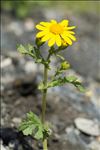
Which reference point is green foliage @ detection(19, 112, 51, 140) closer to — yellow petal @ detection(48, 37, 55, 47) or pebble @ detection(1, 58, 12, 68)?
yellow petal @ detection(48, 37, 55, 47)

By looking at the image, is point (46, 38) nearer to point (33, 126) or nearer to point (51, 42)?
point (51, 42)

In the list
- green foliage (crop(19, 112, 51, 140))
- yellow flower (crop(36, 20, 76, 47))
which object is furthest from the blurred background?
yellow flower (crop(36, 20, 76, 47))

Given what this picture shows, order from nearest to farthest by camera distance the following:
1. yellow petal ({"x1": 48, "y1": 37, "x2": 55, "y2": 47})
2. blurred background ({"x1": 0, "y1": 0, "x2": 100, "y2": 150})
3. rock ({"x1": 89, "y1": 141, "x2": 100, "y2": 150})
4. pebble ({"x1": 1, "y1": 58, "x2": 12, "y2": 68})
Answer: yellow petal ({"x1": 48, "y1": 37, "x2": 55, "y2": 47})
rock ({"x1": 89, "y1": 141, "x2": 100, "y2": 150})
blurred background ({"x1": 0, "y1": 0, "x2": 100, "y2": 150})
pebble ({"x1": 1, "y1": 58, "x2": 12, "y2": 68})

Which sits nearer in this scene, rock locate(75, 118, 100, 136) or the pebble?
rock locate(75, 118, 100, 136)

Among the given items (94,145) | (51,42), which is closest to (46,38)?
(51,42)

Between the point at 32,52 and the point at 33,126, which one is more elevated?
the point at 32,52

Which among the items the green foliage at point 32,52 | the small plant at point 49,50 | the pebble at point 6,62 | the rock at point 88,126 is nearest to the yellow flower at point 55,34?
the small plant at point 49,50

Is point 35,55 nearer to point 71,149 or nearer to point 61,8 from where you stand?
point 71,149
